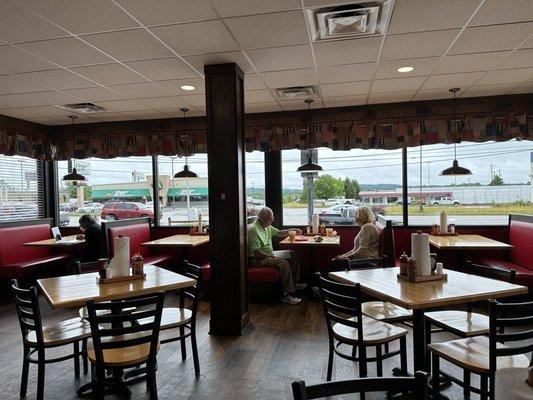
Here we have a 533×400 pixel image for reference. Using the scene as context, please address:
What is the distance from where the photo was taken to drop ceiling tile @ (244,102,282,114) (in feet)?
18.6

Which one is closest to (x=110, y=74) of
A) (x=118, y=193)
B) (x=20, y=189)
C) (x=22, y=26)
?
(x=22, y=26)

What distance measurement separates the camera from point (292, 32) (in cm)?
321

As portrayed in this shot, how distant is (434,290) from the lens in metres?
2.46

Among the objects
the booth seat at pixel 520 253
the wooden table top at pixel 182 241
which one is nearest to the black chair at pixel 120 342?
the wooden table top at pixel 182 241

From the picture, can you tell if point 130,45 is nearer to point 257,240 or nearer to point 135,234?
point 257,240

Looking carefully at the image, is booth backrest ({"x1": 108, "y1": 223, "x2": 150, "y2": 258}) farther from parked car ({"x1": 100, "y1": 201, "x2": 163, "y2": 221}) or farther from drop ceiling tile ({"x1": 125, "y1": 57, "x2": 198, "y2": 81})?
drop ceiling tile ({"x1": 125, "y1": 57, "x2": 198, "y2": 81})

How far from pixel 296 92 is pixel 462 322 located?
345cm

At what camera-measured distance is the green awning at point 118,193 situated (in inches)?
275

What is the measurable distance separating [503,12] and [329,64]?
5.24 ft

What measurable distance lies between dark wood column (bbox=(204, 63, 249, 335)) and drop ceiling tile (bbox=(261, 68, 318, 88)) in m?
0.59

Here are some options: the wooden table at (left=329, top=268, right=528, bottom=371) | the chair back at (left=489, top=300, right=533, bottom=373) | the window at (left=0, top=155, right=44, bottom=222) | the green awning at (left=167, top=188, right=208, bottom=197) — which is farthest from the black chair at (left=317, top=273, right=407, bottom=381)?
the window at (left=0, top=155, right=44, bottom=222)

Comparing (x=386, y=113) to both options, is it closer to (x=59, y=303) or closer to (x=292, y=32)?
(x=292, y=32)

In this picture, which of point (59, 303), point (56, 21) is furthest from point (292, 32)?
point (59, 303)

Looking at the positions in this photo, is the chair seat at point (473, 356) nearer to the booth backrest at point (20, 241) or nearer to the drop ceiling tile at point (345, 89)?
the drop ceiling tile at point (345, 89)
